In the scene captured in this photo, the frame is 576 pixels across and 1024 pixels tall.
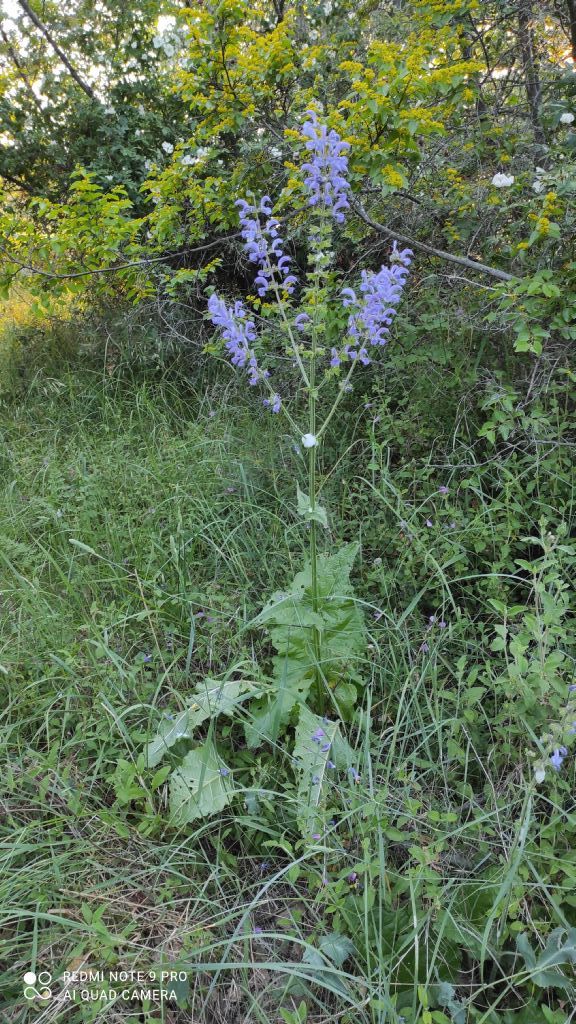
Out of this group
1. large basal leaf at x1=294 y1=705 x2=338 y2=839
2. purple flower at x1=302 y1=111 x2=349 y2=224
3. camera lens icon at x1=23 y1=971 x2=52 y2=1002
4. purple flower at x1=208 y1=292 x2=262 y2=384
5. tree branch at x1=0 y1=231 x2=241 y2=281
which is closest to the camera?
camera lens icon at x1=23 y1=971 x2=52 y2=1002

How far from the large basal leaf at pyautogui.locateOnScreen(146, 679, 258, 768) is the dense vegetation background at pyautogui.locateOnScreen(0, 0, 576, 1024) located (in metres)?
0.05

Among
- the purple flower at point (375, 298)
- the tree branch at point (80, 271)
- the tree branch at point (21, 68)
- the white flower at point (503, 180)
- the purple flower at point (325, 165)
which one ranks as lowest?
the purple flower at point (375, 298)

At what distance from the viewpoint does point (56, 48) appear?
4.66 meters

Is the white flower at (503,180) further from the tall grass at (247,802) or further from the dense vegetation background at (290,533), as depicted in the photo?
the tall grass at (247,802)

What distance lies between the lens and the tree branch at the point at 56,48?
14.8ft

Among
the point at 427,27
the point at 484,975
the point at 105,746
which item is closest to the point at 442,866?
the point at 484,975

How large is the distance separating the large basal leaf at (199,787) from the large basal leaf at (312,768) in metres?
0.20

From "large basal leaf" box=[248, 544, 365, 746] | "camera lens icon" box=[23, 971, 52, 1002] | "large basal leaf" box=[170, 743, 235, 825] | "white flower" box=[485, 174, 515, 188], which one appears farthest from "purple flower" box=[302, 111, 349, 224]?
"camera lens icon" box=[23, 971, 52, 1002]

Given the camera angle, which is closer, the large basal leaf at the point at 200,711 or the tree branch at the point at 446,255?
the large basal leaf at the point at 200,711

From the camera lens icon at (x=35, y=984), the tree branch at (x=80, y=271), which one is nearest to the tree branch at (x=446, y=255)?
the tree branch at (x=80, y=271)

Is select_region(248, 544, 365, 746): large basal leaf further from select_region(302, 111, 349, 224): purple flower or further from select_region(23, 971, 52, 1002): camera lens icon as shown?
select_region(302, 111, 349, 224): purple flower

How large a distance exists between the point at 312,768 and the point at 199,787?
31 centimetres

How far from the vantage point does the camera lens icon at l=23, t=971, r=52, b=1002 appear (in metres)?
1.27

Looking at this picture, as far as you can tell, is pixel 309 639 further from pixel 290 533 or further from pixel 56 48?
pixel 56 48
